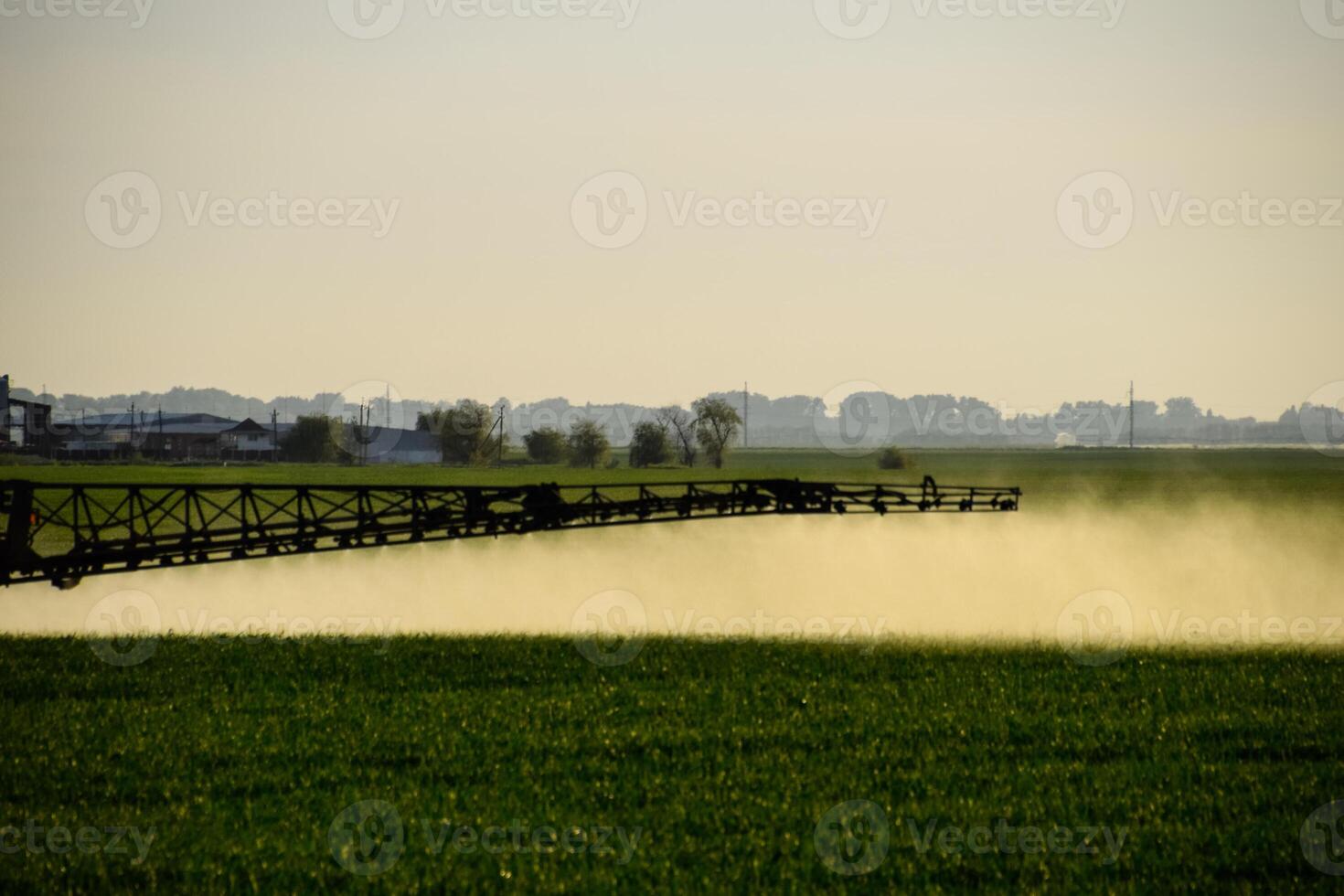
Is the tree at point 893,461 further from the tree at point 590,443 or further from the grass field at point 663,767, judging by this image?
the grass field at point 663,767

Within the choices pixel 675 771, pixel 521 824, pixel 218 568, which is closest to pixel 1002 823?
pixel 675 771

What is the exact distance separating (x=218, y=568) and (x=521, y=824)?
48183 millimetres

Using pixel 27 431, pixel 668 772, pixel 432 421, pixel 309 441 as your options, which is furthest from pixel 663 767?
pixel 432 421

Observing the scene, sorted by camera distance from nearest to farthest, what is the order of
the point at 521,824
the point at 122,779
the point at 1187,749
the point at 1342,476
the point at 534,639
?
1. the point at 521,824
2. the point at 122,779
3. the point at 1187,749
4. the point at 534,639
5. the point at 1342,476

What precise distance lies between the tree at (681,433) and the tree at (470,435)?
22.3m

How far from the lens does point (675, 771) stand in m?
19.0

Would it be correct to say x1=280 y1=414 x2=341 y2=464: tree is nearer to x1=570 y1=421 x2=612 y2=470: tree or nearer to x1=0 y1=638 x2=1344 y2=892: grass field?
x1=570 y1=421 x2=612 y2=470: tree

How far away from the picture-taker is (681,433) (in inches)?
6639

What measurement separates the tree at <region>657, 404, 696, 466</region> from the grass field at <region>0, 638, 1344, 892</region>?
13756 cm

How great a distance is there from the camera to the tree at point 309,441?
526 ft

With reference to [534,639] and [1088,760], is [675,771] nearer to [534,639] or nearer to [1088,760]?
[1088,760]

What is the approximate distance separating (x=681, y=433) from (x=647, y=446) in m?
9.68

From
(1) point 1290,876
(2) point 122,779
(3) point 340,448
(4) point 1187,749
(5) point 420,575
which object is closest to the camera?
(1) point 1290,876

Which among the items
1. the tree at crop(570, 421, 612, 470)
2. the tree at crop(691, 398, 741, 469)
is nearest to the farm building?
the tree at crop(570, 421, 612, 470)
